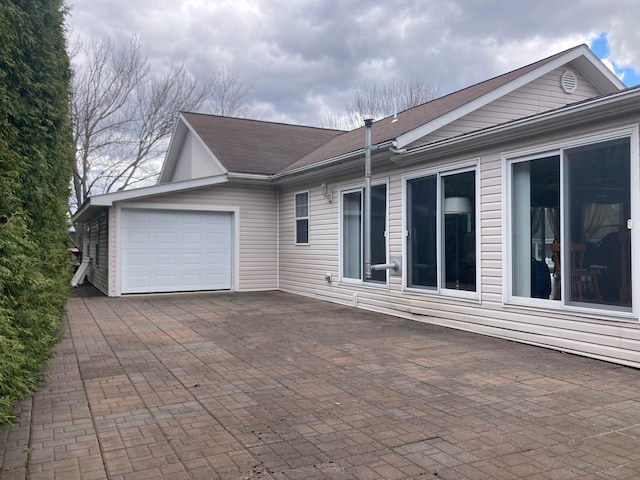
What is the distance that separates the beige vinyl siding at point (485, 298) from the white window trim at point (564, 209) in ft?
0.12

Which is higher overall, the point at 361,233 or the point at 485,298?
the point at 361,233

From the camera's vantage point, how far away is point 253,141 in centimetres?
1590

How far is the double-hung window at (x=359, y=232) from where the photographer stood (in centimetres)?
995

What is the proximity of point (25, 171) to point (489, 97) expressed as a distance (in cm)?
823

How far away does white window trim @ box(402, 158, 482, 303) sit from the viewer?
7789 mm

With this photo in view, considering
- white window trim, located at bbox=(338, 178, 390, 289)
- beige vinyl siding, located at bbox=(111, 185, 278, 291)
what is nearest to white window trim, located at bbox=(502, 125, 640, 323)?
white window trim, located at bbox=(338, 178, 390, 289)

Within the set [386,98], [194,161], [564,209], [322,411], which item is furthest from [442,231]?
[386,98]

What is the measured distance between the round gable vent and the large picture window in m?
4.78

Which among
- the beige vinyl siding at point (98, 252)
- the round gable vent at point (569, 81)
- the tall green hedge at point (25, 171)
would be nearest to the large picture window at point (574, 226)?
the round gable vent at point (569, 81)

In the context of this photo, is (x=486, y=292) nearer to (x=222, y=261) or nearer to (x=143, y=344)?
(x=143, y=344)

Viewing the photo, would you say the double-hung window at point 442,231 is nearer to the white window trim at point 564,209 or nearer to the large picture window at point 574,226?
the white window trim at point 564,209

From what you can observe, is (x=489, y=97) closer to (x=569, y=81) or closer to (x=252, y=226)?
(x=569, y=81)

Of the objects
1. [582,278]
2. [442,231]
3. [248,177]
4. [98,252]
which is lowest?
[582,278]

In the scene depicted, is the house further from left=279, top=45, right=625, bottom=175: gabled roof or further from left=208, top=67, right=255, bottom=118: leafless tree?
left=208, top=67, right=255, bottom=118: leafless tree
